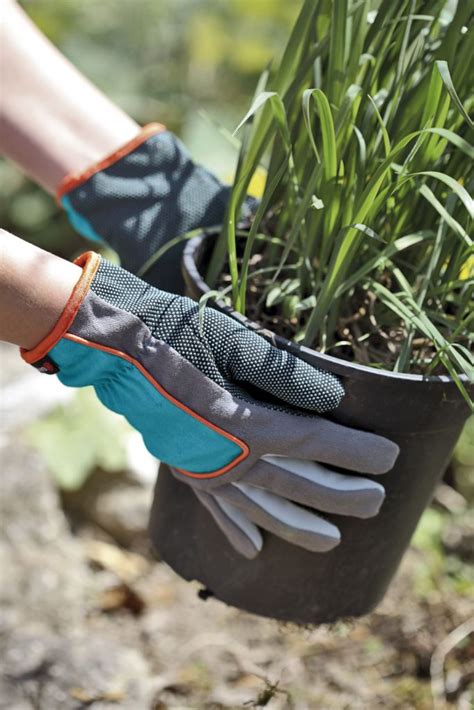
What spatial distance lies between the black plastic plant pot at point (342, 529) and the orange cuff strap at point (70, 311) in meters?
0.14

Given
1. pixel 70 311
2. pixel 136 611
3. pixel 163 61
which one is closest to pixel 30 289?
pixel 70 311

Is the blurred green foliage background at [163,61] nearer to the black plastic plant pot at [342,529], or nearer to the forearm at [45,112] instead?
the forearm at [45,112]

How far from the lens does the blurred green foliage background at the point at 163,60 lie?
9.99 ft

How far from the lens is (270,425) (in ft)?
3.01

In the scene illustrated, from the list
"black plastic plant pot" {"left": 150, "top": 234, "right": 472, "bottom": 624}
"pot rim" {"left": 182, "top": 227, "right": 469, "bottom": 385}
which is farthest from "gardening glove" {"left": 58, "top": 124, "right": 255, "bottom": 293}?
"pot rim" {"left": 182, "top": 227, "right": 469, "bottom": 385}

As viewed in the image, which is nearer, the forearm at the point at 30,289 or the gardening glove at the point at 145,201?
the forearm at the point at 30,289

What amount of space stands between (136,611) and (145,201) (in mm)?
908

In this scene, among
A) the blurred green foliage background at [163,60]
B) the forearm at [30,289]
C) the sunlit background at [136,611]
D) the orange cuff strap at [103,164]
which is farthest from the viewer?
the blurred green foliage background at [163,60]

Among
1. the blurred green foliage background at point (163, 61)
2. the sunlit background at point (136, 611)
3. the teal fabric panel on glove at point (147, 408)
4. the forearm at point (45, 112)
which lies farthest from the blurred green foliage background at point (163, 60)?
the teal fabric panel on glove at point (147, 408)

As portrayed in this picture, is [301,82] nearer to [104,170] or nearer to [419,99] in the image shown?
[419,99]

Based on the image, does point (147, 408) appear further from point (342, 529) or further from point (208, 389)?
point (342, 529)

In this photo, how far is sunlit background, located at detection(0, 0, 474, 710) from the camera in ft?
4.52

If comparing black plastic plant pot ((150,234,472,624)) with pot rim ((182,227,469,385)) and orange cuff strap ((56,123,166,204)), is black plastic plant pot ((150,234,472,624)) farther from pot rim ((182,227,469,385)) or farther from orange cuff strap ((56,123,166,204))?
orange cuff strap ((56,123,166,204))

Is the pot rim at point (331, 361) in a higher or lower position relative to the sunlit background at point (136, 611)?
higher
